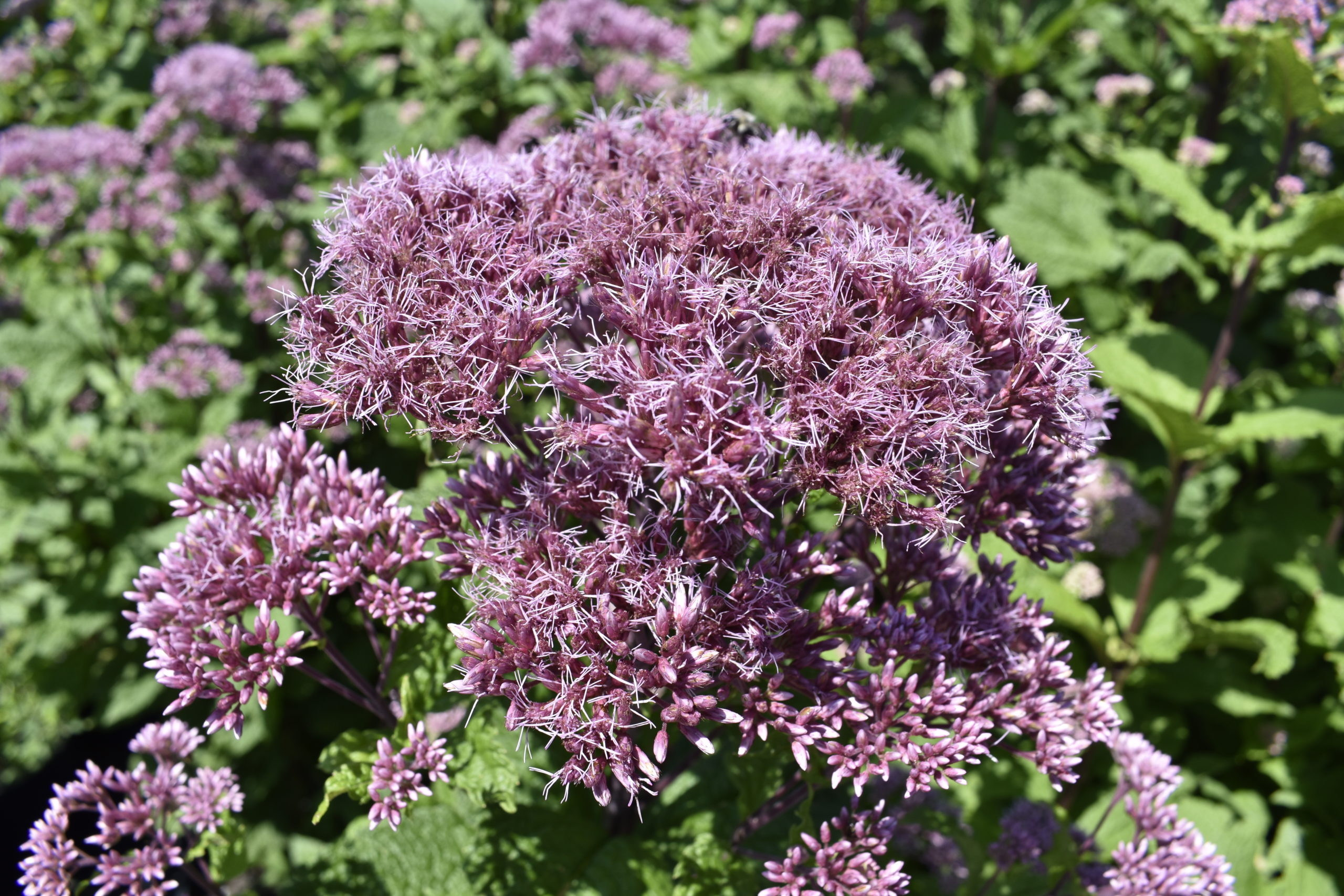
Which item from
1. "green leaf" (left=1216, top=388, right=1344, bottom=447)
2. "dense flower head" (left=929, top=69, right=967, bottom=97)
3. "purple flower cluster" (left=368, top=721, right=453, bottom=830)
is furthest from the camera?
"dense flower head" (left=929, top=69, right=967, bottom=97)

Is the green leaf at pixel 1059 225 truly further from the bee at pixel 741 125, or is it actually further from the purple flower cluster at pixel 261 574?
the purple flower cluster at pixel 261 574

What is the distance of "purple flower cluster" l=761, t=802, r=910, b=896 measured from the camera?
5.90 feet

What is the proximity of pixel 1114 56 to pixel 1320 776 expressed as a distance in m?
3.64

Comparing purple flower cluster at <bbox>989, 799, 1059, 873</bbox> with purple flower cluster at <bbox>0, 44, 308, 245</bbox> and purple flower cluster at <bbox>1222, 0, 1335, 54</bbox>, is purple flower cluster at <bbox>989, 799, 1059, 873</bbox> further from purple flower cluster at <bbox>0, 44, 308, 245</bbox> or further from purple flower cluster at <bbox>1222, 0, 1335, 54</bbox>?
purple flower cluster at <bbox>0, 44, 308, 245</bbox>

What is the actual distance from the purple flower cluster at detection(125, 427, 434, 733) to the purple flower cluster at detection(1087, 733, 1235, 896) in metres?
1.86

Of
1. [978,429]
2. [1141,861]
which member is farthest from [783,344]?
[1141,861]

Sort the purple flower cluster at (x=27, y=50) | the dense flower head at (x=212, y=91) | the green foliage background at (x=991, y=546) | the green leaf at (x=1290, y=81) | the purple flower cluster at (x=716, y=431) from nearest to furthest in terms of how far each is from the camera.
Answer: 1. the purple flower cluster at (x=716, y=431)
2. the green foliage background at (x=991, y=546)
3. the green leaf at (x=1290, y=81)
4. the dense flower head at (x=212, y=91)
5. the purple flower cluster at (x=27, y=50)

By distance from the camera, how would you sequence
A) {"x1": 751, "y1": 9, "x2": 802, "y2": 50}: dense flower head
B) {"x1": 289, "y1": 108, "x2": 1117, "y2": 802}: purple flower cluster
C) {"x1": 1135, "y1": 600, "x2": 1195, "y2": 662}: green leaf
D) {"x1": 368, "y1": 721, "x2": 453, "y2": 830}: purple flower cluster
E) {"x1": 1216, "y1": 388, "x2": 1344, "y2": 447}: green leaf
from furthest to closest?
{"x1": 751, "y1": 9, "x2": 802, "y2": 50}: dense flower head → {"x1": 1135, "y1": 600, "x2": 1195, "y2": 662}: green leaf → {"x1": 1216, "y1": 388, "x2": 1344, "y2": 447}: green leaf → {"x1": 368, "y1": 721, "x2": 453, "y2": 830}: purple flower cluster → {"x1": 289, "y1": 108, "x2": 1117, "y2": 802}: purple flower cluster

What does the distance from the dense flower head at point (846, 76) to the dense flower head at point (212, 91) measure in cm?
291

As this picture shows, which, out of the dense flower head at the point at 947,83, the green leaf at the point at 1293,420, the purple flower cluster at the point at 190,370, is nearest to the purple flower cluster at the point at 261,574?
the purple flower cluster at the point at 190,370

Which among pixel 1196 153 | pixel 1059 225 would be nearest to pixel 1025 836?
pixel 1059 225

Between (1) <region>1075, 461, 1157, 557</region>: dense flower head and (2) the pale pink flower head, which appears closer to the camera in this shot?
(2) the pale pink flower head

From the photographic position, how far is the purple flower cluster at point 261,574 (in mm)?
1861

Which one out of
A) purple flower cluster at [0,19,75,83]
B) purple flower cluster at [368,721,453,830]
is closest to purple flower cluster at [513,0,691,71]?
purple flower cluster at [0,19,75,83]
